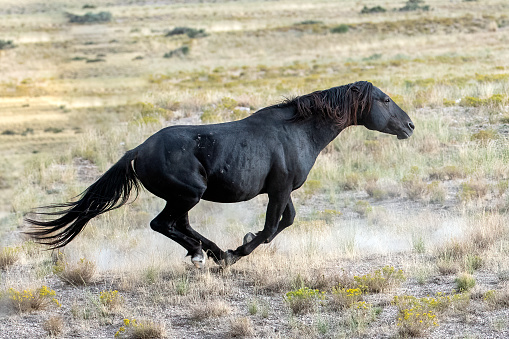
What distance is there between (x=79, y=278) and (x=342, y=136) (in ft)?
28.2

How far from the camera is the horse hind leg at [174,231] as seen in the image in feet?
21.1

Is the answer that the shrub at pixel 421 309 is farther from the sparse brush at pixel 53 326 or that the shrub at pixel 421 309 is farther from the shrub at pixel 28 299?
the shrub at pixel 28 299

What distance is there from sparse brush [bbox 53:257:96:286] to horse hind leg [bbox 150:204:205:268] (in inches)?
42.8

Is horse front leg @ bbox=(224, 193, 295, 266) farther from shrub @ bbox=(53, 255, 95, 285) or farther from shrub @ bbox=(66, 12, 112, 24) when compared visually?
shrub @ bbox=(66, 12, 112, 24)

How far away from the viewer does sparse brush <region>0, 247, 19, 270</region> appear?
781cm

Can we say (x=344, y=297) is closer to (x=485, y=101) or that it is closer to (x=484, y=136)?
(x=484, y=136)

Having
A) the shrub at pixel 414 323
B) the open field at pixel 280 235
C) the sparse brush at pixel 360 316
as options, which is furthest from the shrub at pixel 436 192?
the shrub at pixel 414 323

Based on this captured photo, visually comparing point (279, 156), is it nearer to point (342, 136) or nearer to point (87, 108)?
point (342, 136)

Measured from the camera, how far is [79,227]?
6641 millimetres

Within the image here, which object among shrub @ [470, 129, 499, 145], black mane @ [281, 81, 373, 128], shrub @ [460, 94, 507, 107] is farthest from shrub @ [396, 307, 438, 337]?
shrub @ [460, 94, 507, 107]

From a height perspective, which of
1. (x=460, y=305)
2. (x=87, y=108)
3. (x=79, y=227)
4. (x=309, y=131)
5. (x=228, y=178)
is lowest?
(x=460, y=305)

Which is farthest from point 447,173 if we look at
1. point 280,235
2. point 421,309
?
point 421,309

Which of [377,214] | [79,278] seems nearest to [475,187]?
[377,214]

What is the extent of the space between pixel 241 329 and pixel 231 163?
179 centimetres
